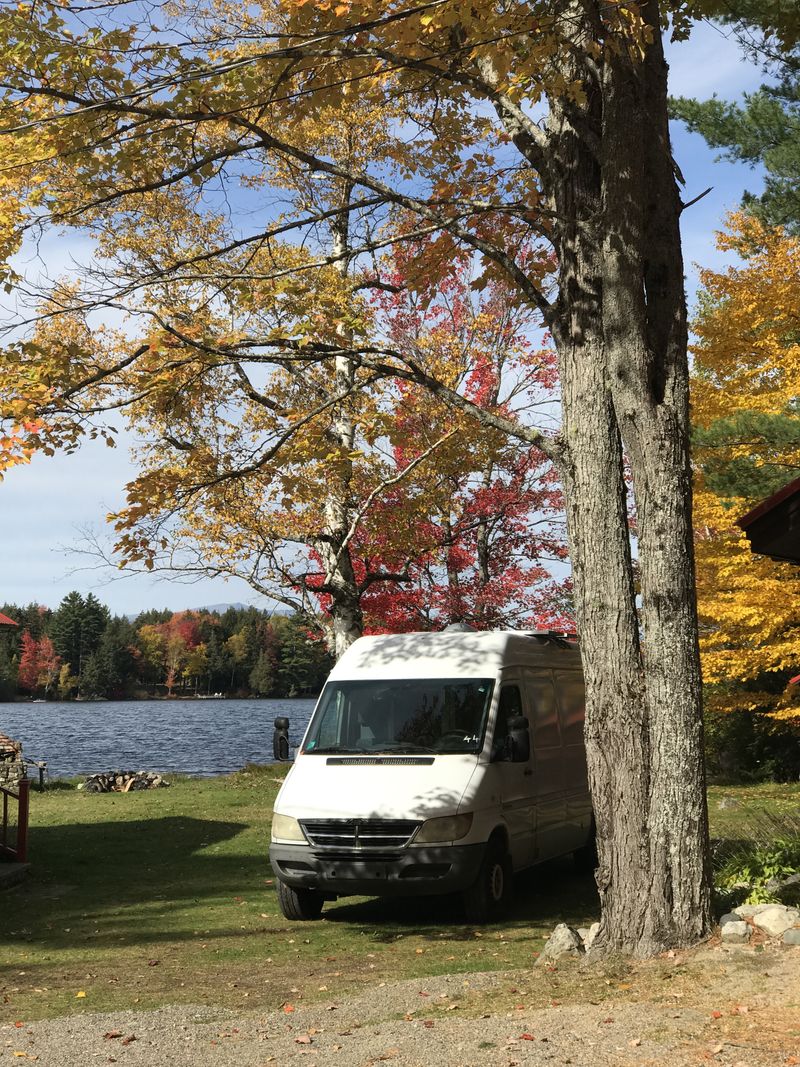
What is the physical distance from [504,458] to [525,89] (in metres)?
15.1

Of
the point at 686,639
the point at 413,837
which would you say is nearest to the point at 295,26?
the point at 686,639

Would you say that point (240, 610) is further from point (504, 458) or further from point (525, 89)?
point (525, 89)

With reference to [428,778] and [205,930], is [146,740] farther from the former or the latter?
[428,778]

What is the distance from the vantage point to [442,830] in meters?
9.26

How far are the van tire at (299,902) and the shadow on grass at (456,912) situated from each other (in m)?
0.23

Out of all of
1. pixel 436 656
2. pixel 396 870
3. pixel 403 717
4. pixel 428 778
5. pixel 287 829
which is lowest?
pixel 396 870

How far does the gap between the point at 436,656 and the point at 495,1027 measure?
4.93 meters

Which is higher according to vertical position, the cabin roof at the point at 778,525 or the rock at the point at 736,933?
the cabin roof at the point at 778,525

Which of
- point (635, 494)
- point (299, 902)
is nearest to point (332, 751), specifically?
point (299, 902)

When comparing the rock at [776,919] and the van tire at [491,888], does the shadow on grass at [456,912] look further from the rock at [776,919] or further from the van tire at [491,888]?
the rock at [776,919]

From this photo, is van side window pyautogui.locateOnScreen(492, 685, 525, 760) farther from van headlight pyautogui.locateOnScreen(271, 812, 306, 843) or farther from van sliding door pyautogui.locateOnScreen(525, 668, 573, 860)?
van headlight pyautogui.locateOnScreen(271, 812, 306, 843)

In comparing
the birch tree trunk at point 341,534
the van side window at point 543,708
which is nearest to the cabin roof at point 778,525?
the van side window at point 543,708

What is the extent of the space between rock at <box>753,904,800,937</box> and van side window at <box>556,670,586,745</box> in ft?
14.5

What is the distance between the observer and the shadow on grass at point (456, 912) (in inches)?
381
